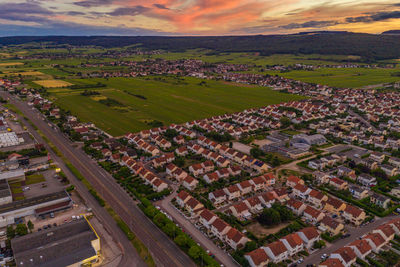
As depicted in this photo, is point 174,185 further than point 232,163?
No

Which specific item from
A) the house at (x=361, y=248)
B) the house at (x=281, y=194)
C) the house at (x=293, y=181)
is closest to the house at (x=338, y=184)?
the house at (x=293, y=181)

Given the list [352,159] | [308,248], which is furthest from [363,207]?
[352,159]

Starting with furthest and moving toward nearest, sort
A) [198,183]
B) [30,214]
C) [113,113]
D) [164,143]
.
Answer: [113,113] < [164,143] < [198,183] < [30,214]

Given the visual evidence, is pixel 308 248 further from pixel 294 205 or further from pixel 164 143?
pixel 164 143

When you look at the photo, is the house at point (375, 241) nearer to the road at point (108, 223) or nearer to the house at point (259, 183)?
the house at point (259, 183)

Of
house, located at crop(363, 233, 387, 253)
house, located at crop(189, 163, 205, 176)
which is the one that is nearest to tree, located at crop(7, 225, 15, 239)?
house, located at crop(189, 163, 205, 176)

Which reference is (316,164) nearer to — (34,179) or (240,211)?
(240,211)

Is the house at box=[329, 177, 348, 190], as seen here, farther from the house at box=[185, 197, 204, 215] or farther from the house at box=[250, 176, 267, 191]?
the house at box=[185, 197, 204, 215]
